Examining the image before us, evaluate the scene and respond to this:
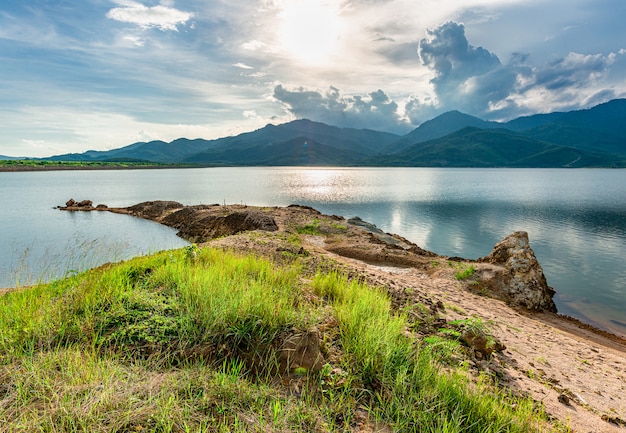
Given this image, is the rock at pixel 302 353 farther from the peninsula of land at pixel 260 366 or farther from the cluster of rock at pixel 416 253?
the cluster of rock at pixel 416 253

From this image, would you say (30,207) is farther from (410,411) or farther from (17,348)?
(410,411)

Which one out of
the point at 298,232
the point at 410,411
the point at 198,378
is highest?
the point at 198,378

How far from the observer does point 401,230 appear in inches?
1448

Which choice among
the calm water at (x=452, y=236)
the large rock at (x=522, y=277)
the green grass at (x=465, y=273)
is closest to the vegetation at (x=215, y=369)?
the calm water at (x=452, y=236)

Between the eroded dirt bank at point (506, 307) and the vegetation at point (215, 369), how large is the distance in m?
1.63

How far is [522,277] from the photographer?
16141 millimetres

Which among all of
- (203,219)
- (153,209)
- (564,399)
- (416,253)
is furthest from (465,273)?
(153,209)

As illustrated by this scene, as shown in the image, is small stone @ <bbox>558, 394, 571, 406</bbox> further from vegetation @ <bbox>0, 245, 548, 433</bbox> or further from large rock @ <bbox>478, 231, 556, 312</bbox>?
large rock @ <bbox>478, 231, 556, 312</bbox>

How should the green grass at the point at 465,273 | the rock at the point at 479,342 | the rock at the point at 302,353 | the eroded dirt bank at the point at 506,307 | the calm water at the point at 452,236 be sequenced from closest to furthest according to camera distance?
the rock at the point at 302,353
the eroded dirt bank at the point at 506,307
the rock at the point at 479,342
the green grass at the point at 465,273
the calm water at the point at 452,236

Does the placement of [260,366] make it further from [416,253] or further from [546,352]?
[416,253]

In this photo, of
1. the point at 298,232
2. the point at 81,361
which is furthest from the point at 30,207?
the point at 81,361

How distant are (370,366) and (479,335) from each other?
3.64 metres

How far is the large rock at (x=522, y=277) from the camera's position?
1536cm

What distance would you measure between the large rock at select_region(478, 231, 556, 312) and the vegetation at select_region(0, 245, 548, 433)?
11.6 meters
